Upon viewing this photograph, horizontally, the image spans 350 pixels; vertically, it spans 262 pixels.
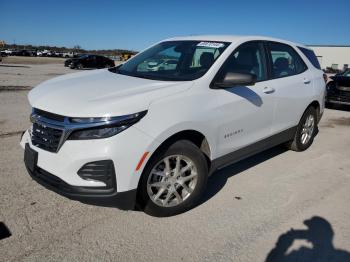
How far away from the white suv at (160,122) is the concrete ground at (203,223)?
312 mm

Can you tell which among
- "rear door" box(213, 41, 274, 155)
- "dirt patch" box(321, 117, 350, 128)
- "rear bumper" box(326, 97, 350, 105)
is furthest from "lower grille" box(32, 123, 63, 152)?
"rear bumper" box(326, 97, 350, 105)

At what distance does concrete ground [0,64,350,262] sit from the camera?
295 cm

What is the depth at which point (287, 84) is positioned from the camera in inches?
193

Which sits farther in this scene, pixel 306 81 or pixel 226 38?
pixel 306 81

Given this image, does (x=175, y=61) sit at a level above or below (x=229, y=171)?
above

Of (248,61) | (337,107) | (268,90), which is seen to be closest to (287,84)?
(268,90)

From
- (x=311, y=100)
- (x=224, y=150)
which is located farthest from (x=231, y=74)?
(x=311, y=100)

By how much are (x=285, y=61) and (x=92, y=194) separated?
354 centimetres

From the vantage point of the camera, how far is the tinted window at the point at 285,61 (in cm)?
479

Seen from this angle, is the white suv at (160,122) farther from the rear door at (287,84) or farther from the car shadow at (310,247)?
the car shadow at (310,247)

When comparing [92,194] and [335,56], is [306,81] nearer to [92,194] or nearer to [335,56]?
[92,194]

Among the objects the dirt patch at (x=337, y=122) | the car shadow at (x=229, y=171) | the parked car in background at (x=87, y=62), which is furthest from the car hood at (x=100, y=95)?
the parked car in background at (x=87, y=62)

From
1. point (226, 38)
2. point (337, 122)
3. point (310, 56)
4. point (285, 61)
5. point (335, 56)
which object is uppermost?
point (335, 56)

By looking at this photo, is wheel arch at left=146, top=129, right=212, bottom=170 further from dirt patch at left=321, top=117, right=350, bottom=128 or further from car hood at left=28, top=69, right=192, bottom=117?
dirt patch at left=321, top=117, right=350, bottom=128
